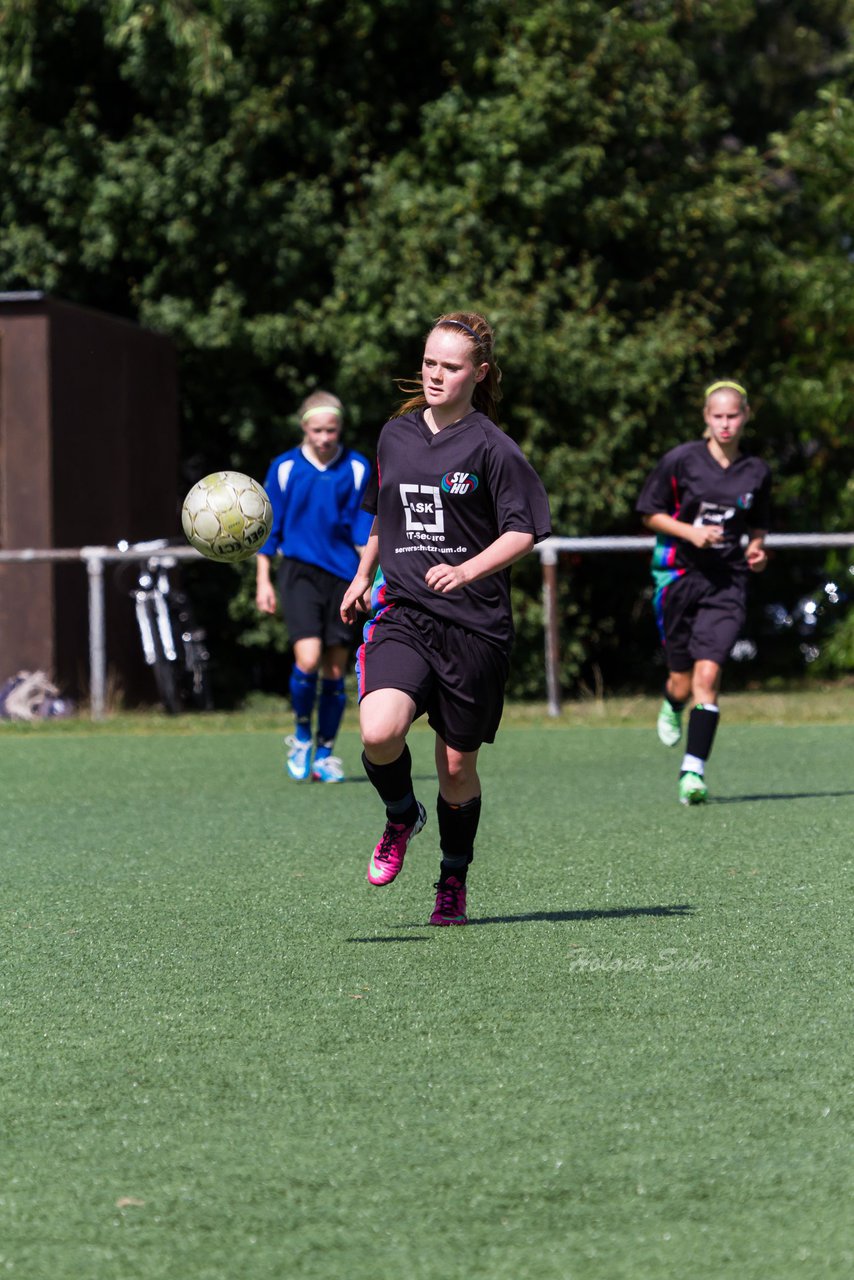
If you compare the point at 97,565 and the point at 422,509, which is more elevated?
the point at 422,509

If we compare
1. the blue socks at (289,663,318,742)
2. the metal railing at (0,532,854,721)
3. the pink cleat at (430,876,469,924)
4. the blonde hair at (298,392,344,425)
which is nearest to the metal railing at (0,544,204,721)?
the metal railing at (0,532,854,721)

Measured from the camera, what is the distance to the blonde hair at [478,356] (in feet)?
19.4

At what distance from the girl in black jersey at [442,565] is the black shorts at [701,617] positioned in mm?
3614

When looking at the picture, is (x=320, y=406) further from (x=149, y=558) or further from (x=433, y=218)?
(x=433, y=218)

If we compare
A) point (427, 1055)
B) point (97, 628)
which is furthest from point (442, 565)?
point (97, 628)

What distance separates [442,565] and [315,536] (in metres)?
4.88

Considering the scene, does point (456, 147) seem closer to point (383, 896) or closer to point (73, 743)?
point (73, 743)

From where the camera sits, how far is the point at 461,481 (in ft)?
19.1

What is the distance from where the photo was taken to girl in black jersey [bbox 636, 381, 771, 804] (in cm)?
939

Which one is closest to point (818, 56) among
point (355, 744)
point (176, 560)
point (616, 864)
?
point (176, 560)

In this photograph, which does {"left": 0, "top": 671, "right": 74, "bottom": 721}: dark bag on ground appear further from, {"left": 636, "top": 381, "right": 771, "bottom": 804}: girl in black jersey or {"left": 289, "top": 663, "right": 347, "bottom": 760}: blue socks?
{"left": 636, "top": 381, "right": 771, "bottom": 804}: girl in black jersey

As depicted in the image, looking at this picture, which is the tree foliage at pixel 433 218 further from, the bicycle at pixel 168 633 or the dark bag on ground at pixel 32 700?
the dark bag on ground at pixel 32 700

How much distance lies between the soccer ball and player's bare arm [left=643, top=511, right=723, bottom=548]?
298 cm

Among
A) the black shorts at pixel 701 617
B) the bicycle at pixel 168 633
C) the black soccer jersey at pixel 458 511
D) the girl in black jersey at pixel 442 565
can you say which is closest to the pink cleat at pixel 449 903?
the girl in black jersey at pixel 442 565
